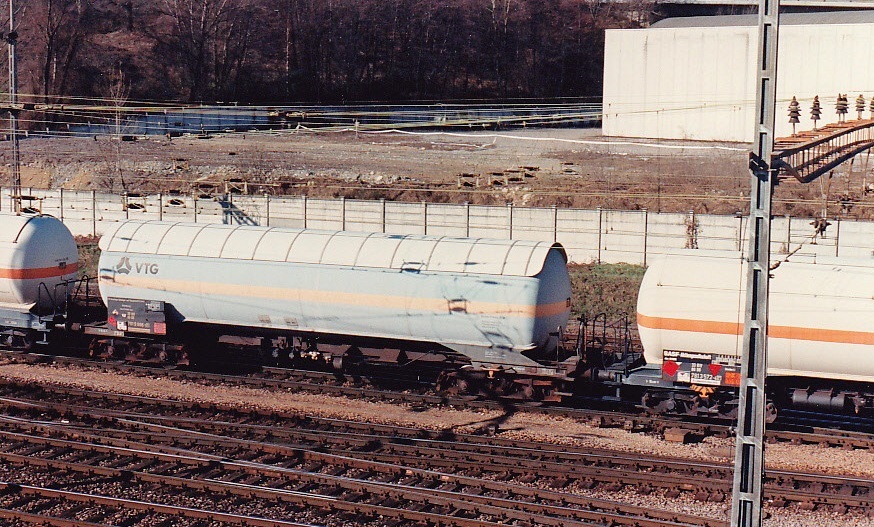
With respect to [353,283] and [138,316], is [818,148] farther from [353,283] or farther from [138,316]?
[138,316]

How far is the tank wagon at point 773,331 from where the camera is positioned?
61.8 feet

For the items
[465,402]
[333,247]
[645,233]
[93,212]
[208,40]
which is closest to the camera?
[465,402]

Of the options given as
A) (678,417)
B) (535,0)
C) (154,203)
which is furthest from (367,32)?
(678,417)

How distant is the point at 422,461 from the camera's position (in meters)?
18.0

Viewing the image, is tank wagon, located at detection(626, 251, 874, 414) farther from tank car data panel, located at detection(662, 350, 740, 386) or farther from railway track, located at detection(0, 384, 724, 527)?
railway track, located at detection(0, 384, 724, 527)

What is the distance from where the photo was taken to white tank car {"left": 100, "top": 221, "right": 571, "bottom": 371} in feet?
69.4

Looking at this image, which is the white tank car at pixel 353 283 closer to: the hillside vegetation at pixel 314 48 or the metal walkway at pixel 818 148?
the metal walkway at pixel 818 148

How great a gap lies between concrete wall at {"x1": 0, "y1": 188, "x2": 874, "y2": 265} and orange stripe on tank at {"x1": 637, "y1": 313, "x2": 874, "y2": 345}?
477 inches

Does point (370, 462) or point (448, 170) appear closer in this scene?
point (370, 462)

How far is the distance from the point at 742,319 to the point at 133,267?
1433cm

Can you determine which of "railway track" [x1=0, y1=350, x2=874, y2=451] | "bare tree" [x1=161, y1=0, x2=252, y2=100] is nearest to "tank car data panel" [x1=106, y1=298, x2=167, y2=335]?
"railway track" [x1=0, y1=350, x2=874, y2=451]

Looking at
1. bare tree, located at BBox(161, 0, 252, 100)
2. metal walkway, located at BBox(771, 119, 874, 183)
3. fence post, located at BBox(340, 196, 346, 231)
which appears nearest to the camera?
metal walkway, located at BBox(771, 119, 874, 183)

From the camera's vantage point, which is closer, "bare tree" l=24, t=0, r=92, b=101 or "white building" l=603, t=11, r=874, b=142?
"white building" l=603, t=11, r=874, b=142

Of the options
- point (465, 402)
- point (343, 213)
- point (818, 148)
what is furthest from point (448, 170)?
point (465, 402)
